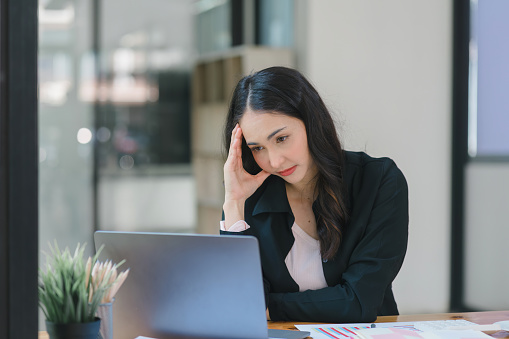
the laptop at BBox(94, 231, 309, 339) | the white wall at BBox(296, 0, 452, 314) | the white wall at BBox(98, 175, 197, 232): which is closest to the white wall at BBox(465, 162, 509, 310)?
the white wall at BBox(296, 0, 452, 314)

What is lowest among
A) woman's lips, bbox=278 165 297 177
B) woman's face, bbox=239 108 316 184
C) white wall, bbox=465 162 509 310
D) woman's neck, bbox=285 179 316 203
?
white wall, bbox=465 162 509 310

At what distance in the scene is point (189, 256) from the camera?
117cm

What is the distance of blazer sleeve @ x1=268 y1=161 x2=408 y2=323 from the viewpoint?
1580 millimetres

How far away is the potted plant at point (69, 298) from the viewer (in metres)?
1.02

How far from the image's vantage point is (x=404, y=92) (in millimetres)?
4160

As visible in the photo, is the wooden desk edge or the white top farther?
the white top

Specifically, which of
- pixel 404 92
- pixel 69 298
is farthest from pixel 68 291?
pixel 404 92

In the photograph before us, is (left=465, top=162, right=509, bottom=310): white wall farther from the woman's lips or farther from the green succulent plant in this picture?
the green succulent plant

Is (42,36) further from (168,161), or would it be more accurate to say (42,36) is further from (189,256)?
(189,256)

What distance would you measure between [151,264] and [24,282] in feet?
1.45

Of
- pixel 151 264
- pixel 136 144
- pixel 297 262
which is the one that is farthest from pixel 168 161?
pixel 151 264

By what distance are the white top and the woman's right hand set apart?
92mm

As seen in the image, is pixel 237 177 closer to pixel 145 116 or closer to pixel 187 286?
pixel 187 286

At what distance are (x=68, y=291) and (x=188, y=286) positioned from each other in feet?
0.79
